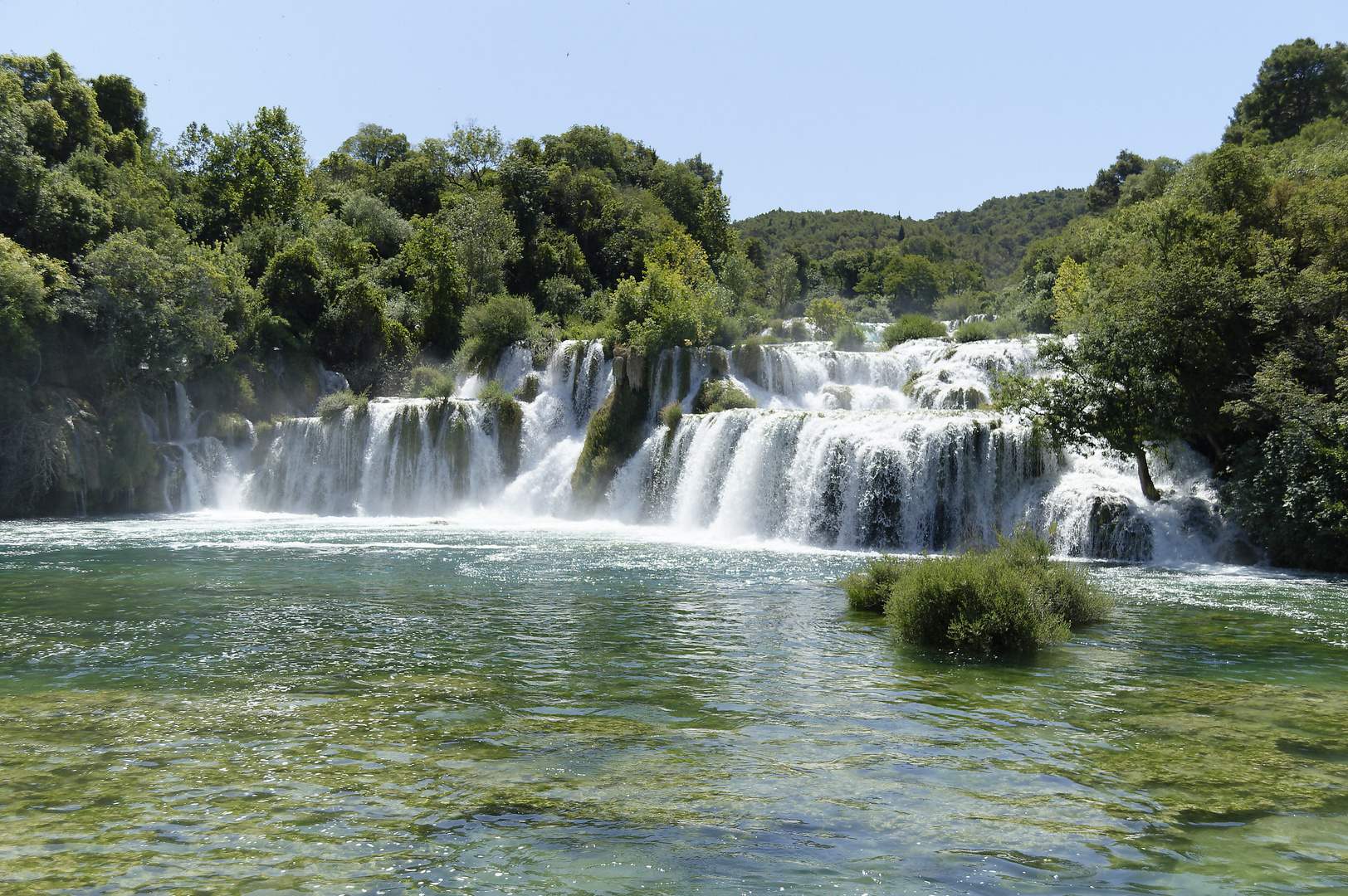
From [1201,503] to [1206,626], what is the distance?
8.97m

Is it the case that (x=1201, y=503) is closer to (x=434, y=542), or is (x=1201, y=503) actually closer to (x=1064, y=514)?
(x=1064, y=514)

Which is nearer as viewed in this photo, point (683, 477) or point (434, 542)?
point (434, 542)

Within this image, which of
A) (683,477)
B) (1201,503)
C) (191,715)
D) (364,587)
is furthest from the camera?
(683,477)

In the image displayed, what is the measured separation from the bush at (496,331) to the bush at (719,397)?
9968 millimetres

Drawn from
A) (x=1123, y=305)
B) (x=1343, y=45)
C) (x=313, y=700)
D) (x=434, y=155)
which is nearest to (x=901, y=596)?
(x=313, y=700)

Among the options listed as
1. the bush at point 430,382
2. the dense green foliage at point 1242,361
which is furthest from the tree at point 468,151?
the dense green foliage at point 1242,361

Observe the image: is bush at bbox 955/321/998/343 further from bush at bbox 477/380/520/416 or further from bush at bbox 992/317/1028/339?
bush at bbox 477/380/520/416

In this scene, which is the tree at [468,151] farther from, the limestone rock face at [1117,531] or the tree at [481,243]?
the limestone rock face at [1117,531]

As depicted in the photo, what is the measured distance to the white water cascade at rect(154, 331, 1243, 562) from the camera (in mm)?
20859

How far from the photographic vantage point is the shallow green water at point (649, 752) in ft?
15.2

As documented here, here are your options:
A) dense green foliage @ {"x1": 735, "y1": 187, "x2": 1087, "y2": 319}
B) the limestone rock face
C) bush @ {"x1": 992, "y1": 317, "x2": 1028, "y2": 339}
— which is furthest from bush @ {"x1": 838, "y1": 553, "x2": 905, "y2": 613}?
dense green foliage @ {"x1": 735, "y1": 187, "x2": 1087, "y2": 319}

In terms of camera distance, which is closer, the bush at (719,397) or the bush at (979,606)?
the bush at (979,606)

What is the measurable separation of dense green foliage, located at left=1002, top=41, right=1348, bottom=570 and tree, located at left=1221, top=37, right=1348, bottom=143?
40683 millimetres

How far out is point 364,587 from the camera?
15062 millimetres
